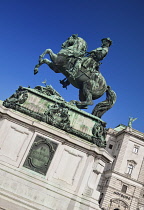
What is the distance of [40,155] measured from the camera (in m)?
9.09

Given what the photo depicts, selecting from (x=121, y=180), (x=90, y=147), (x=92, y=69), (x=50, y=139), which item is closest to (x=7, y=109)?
(x=50, y=139)

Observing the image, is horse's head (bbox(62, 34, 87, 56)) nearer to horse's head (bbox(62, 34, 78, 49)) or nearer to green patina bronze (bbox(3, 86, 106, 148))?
horse's head (bbox(62, 34, 78, 49))

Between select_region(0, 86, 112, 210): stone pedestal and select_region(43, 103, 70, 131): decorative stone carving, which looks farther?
select_region(43, 103, 70, 131): decorative stone carving

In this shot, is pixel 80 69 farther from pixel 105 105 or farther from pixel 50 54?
pixel 105 105

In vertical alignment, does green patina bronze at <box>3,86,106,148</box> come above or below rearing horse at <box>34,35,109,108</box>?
below

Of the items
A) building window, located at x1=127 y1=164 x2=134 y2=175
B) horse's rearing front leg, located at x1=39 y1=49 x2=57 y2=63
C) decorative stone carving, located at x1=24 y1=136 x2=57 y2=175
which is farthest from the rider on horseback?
building window, located at x1=127 y1=164 x2=134 y2=175

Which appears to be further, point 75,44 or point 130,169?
point 130,169

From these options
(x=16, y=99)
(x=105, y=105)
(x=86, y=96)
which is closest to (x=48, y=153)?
(x=16, y=99)

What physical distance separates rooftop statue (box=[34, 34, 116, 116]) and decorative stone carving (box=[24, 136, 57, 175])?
2.62 meters

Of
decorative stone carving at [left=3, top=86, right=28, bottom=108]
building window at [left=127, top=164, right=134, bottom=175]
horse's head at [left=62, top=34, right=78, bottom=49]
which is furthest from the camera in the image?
building window at [left=127, top=164, right=134, bottom=175]

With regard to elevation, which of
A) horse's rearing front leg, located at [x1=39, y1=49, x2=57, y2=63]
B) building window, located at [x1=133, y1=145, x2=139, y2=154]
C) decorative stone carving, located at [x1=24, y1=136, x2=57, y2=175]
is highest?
building window, located at [x1=133, y1=145, x2=139, y2=154]

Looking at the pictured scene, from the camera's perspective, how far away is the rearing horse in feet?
37.0

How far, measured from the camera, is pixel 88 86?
11.3 metres

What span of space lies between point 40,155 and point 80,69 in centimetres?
431
